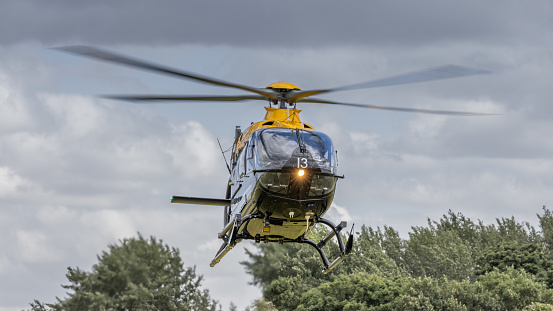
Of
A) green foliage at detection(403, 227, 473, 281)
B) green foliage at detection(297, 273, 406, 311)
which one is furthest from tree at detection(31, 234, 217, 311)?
green foliage at detection(403, 227, 473, 281)

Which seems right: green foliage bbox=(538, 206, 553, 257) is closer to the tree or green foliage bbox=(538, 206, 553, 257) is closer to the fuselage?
the tree

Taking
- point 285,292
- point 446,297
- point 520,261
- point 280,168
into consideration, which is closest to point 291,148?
point 280,168

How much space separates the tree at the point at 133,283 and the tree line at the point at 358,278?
0.07 meters

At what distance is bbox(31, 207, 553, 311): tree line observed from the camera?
5219cm

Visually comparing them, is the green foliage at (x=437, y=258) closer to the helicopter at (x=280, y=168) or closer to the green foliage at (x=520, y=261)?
the green foliage at (x=520, y=261)

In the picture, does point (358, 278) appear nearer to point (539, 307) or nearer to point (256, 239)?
point (539, 307)

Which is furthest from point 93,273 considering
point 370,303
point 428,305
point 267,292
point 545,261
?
point 545,261

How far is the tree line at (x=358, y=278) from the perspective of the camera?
52.2 m

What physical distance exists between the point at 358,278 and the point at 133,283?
48.9 feet

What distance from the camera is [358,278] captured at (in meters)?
57.5

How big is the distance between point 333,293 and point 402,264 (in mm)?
14853

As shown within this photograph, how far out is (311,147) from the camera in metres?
21.7

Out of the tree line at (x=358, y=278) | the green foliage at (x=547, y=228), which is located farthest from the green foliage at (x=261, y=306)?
the green foliage at (x=547, y=228)

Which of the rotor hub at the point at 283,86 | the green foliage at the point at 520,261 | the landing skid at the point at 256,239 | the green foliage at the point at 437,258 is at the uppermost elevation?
the green foliage at the point at 437,258
